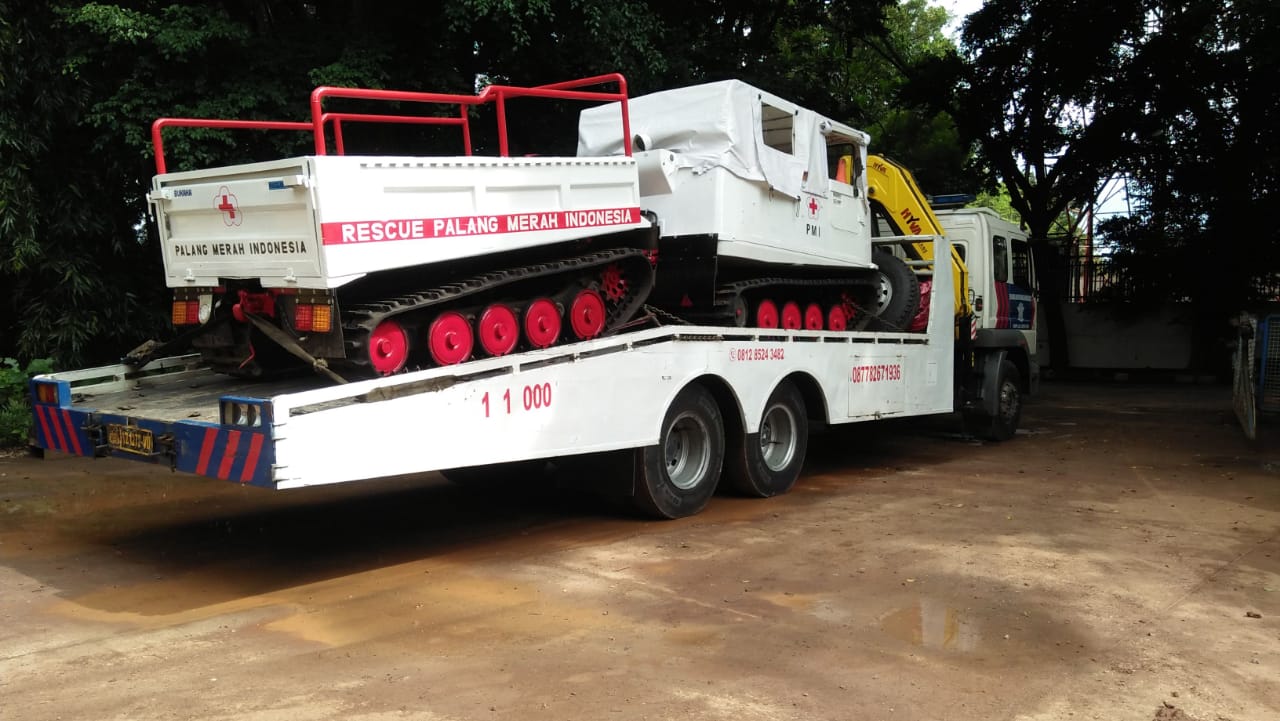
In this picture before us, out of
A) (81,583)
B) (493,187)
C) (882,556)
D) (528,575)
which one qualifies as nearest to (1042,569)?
(882,556)

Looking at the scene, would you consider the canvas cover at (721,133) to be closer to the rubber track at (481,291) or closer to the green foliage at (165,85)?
the rubber track at (481,291)

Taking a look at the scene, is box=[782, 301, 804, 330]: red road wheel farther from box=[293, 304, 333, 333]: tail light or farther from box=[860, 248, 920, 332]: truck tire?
box=[293, 304, 333, 333]: tail light

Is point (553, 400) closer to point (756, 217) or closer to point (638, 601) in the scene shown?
point (638, 601)

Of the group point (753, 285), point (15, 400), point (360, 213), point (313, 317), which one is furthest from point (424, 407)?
point (15, 400)

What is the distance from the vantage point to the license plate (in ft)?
20.1

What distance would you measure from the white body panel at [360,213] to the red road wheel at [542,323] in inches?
16.7

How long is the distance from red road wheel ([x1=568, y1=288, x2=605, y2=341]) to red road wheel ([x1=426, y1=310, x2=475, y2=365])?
0.90 meters

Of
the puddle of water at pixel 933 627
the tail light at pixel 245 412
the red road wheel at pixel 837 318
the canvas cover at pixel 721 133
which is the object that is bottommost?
the puddle of water at pixel 933 627

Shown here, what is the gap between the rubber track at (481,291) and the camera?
605 cm

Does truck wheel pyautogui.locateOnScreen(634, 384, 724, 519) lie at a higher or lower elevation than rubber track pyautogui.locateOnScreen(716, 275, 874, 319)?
lower

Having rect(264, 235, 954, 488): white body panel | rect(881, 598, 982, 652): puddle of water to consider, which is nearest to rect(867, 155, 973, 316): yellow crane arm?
rect(264, 235, 954, 488): white body panel

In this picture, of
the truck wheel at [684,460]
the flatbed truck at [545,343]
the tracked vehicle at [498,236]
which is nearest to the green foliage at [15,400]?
the flatbed truck at [545,343]

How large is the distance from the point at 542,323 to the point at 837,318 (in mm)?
4035

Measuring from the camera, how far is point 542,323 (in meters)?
7.03
